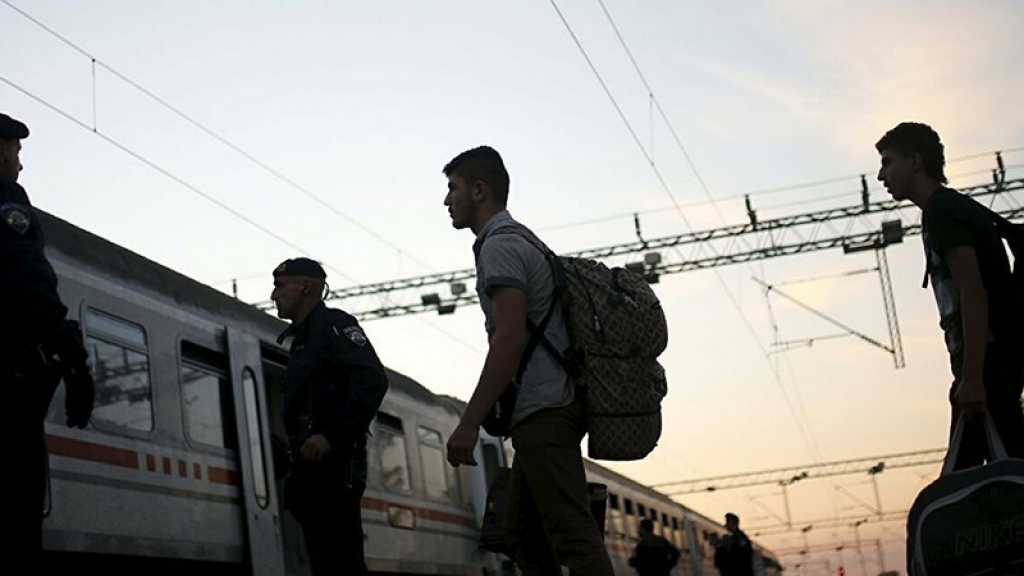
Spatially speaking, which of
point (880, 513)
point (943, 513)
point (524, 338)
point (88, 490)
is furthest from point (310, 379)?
point (880, 513)

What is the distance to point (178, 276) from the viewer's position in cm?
1051

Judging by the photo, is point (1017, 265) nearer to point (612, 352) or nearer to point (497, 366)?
point (612, 352)

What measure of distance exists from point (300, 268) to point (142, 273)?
2.10 metres

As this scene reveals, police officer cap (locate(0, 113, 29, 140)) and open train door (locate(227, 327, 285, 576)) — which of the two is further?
open train door (locate(227, 327, 285, 576))

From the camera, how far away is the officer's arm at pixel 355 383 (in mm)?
7477

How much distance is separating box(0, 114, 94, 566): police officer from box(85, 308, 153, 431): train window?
3.30 metres

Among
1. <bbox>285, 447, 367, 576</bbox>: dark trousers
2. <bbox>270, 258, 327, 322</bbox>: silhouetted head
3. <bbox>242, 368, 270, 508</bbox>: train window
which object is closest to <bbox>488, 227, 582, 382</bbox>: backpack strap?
<bbox>285, 447, 367, 576</bbox>: dark trousers

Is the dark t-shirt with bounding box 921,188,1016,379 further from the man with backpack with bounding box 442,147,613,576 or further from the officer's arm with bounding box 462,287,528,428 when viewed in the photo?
the officer's arm with bounding box 462,287,528,428

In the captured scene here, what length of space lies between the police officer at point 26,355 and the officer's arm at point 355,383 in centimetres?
221

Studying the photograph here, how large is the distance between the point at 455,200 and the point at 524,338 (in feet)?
2.71

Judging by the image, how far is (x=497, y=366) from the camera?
201 inches

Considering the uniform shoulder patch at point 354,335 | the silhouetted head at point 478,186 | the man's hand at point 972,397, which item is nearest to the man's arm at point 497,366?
the silhouetted head at point 478,186

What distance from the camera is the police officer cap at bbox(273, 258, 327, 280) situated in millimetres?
8062

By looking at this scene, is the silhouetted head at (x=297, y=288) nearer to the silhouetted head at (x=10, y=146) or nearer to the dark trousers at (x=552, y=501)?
the silhouetted head at (x=10, y=146)
